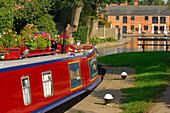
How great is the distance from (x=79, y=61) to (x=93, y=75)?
207cm

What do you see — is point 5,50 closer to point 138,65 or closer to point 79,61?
point 79,61

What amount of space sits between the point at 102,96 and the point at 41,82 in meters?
3.10

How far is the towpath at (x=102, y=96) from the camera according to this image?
948cm

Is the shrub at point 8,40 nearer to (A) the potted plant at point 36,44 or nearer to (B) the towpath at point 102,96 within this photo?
(A) the potted plant at point 36,44

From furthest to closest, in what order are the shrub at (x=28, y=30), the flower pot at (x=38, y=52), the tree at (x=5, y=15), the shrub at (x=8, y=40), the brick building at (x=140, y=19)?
the brick building at (x=140, y=19)
the tree at (x=5, y=15)
the shrub at (x=28, y=30)
the flower pot at (x=38, y=52)
the shrub at (x=8, y=40)

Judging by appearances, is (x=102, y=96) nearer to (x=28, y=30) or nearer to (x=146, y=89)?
(x=146, y=89)

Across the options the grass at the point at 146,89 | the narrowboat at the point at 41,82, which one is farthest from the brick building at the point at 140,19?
the narrowboat at the point at 41,82

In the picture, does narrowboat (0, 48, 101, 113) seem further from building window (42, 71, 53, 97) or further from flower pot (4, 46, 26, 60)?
flower pot (4, 46, 26, 60)

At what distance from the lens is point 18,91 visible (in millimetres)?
7840

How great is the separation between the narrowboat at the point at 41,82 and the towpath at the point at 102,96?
45cm

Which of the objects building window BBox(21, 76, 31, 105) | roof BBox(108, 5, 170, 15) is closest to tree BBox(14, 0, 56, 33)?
building window BBox(21, 76, 31, 105)

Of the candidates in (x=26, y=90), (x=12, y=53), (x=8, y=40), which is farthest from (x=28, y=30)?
(x=26, y=90)

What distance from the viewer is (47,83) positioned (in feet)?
30.7

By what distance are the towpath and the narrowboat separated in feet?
1.47
